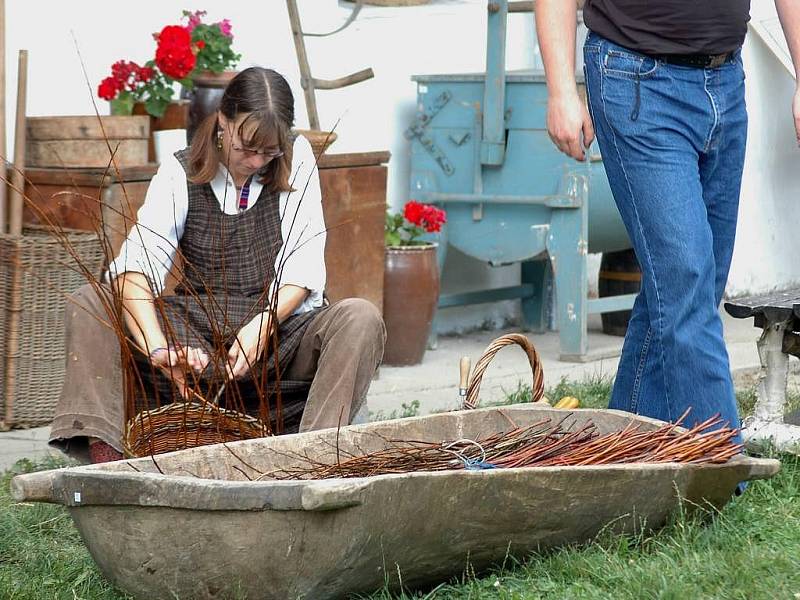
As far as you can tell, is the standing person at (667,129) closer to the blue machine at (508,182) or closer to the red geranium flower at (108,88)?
the red geranium flower at (108,88)

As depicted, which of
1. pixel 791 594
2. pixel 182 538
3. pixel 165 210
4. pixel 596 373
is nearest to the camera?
pixel 182 538

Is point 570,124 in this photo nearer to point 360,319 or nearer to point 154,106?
point 360,319

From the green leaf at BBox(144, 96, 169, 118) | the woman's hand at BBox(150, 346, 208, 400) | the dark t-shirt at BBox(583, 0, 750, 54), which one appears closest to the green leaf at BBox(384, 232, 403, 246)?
the green leaf at BBox(144, 96, 169, 118)

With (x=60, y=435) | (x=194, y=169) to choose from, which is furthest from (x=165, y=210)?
(x=60, y=435)

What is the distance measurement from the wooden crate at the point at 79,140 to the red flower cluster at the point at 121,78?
15 cm

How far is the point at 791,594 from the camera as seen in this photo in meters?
2.62

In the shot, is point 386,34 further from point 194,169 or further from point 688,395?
point 688,395

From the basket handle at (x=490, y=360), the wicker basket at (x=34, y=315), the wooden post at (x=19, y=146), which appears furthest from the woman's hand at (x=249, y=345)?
the wooden post at (x=19, y=146)

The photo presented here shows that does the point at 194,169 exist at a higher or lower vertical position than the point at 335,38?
lower

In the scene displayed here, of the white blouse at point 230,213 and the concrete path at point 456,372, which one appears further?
the concrete path at point 456,372

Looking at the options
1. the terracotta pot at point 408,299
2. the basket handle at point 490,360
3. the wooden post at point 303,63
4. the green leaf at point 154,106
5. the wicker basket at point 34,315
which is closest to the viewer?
the basket handle at point 490,360

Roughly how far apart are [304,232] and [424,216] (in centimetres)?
220

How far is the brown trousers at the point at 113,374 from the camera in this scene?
11.2 ft

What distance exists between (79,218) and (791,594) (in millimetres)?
3018
